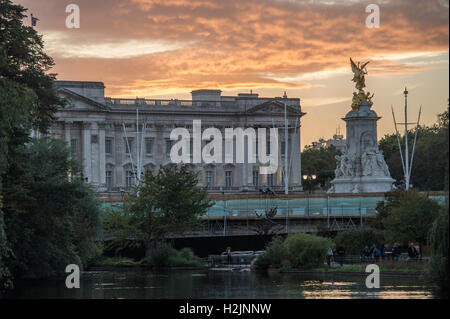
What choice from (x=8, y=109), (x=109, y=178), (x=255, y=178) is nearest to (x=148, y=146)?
(x=109, y=178)

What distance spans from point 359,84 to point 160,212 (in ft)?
72.6

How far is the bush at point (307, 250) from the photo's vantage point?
66188 mm

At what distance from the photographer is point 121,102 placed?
149m

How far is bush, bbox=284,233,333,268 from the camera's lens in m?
66.2

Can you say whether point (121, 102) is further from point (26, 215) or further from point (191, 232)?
point (26, 215)

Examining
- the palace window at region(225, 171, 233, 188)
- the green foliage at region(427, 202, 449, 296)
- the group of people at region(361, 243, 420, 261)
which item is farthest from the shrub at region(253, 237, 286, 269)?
the palace window at region(225, 171, 233, 188)

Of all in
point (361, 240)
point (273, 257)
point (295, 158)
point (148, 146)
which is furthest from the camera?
point (295, 158)

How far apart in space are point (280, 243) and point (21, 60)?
807 inches

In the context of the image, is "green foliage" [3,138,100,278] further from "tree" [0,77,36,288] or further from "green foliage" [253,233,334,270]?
"green foliage" [253,233,334,270]

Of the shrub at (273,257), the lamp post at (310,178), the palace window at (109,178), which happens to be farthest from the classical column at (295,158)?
the shrub at (273,257)

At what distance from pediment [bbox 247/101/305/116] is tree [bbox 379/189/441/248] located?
85.5 metres

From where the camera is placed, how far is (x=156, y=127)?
15112cm

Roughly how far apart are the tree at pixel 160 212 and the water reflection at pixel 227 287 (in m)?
12.9

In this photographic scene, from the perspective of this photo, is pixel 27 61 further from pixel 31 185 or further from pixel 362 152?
pixel 362 152
